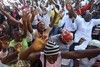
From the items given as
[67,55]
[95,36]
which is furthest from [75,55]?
[95,36]

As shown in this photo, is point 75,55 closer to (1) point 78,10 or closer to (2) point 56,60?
(2) point 56,60

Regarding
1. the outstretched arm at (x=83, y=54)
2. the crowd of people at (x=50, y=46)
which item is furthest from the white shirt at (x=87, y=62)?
the outstretched arm at (x=83, y=54)

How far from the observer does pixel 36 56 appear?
341 cm

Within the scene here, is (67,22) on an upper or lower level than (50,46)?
upper

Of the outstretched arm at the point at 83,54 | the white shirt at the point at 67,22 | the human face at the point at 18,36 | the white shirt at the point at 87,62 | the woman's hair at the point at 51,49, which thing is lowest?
the white shirt at the point at 87,62

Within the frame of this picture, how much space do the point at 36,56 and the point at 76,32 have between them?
12.9 ft

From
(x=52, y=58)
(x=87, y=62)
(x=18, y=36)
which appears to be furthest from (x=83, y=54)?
(x=18, y=36)

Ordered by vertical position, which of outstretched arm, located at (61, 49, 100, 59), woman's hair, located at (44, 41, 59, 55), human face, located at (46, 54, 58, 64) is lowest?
human face, located at (46, 54, 58, 64)

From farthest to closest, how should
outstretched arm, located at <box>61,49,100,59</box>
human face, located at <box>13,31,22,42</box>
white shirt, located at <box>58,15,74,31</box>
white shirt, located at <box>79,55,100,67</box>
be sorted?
white shirt, located at <box>58,15,74,31</box>
human face, located at <box>13,31,22,42</box>
white shirt, located at <box>79,55,100,67</box>
outstretched arm, located at <box>61,49,100,59</box>

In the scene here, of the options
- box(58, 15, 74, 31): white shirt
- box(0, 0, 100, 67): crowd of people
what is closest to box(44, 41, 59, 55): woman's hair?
box(0, 0, 100, 67): crowd of people

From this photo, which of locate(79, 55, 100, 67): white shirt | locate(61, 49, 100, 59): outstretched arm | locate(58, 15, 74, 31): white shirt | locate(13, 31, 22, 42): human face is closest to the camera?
locate(61, 49, 100, 59): outstretched arm

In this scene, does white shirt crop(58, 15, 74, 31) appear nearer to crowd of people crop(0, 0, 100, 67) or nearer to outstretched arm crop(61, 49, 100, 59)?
crowd of people crop(0, 0, 100, 67)

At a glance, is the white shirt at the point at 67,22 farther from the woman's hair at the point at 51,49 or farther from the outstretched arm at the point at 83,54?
the woman's hair at the point at 51,49

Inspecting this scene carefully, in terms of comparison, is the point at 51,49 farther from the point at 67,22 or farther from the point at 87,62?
the point at 67,22
